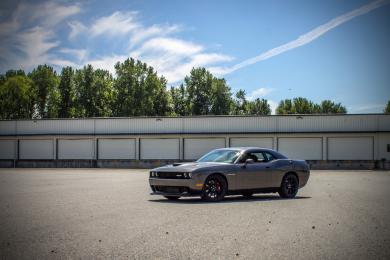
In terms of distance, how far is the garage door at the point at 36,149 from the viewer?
189ft

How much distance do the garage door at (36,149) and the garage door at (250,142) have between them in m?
18.2

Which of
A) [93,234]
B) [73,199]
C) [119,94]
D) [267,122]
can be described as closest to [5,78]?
[119,94]

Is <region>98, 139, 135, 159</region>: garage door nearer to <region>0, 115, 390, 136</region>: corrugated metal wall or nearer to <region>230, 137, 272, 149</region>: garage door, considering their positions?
<region>0, 115, 390, 136</region>: corrugated metal wall

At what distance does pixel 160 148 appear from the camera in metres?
55.7

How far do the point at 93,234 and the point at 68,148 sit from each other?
50.2 m

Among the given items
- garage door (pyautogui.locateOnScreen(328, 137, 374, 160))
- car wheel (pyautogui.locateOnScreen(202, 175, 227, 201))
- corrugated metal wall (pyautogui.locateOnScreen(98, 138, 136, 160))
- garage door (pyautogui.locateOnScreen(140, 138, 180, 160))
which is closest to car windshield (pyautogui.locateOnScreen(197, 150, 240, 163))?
car wheel (pyautogui.locateOnScreen(202, 175, 227, 201))

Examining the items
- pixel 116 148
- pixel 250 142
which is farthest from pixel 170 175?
pixel 116 148

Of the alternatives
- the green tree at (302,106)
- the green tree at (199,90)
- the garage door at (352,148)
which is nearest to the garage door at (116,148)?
the garage door at (352,148)

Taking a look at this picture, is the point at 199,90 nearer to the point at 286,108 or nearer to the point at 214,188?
the point at 286,108

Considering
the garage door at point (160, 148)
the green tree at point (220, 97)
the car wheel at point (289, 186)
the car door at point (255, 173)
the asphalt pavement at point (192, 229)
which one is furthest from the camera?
the green tree at point (220, 97)

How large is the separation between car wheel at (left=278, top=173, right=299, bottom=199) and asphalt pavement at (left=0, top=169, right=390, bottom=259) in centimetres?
152

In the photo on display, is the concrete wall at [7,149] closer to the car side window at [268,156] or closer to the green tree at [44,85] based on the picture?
the green tree at [44,85]

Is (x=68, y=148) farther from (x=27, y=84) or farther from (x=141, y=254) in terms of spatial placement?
(x=141, y=254)

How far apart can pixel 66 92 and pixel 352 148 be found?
197ft
